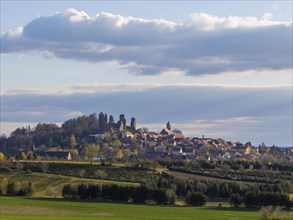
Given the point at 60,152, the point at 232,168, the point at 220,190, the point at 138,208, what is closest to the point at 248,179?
the point at 220,190

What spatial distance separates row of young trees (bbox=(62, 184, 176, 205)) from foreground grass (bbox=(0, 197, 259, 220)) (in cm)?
637

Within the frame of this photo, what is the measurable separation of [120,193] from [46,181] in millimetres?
24565

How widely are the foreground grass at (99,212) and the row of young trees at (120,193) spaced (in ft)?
20.9

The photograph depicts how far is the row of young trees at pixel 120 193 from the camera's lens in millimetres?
74188

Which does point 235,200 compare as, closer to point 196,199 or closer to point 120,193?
point 196,199

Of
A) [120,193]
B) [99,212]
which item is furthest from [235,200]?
[99,212]

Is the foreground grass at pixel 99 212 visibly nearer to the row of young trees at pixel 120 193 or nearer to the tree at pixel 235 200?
the row of young trees at pixel 120 193

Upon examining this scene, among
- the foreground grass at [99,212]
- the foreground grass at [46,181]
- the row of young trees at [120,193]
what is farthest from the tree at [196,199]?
the foreground grass at [46,181]

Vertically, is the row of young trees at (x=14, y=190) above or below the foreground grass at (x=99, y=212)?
above

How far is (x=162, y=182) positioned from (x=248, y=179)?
21946mm

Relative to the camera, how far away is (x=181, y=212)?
200ft

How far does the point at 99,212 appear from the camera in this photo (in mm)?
60406

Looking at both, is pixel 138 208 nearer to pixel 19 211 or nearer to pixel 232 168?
pixel 19 211

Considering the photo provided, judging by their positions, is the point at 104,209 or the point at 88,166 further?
the point at 88,166
